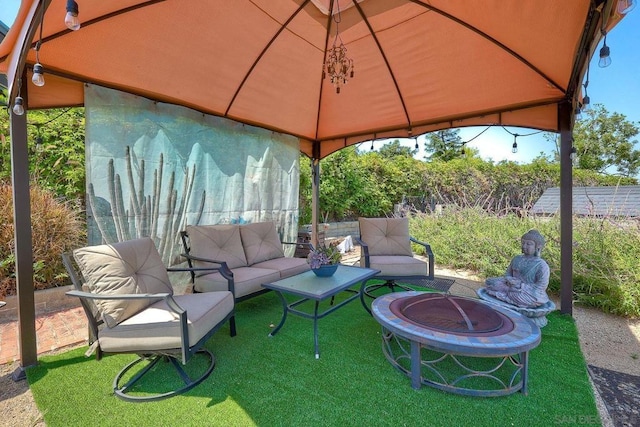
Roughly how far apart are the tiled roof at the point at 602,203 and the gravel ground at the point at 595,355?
1.78 meters

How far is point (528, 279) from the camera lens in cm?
288

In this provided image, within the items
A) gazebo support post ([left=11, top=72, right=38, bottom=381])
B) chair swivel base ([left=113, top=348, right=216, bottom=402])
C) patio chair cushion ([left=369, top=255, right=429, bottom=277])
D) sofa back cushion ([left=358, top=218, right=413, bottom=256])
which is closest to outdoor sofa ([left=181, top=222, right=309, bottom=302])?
chair swivel base ([left=113, top=348, right=216, bottom=402])

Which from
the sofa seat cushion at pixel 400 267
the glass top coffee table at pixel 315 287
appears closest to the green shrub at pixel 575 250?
the sofa seat cushion at pixel 400 267

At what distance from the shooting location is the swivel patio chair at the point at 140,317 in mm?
1954

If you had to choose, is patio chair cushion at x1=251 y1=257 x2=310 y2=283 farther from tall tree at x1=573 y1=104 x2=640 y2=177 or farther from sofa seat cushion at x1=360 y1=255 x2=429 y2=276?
tall tree at x1=573 y1=104 x2=640 y2=177

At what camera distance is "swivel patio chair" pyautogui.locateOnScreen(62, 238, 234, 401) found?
6.41ft

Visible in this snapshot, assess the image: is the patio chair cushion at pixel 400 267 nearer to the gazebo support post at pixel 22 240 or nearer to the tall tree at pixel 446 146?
the tall tree at pixel 446 146

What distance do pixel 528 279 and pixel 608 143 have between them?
1892cm

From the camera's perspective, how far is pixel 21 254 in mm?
2314

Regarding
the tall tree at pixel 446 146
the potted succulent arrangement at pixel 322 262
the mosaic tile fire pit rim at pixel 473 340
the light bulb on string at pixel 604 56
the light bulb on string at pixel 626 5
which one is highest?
the tall tree at pixel 446 146

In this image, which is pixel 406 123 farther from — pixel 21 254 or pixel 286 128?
pixel 21 254

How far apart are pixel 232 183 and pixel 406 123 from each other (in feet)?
9.25

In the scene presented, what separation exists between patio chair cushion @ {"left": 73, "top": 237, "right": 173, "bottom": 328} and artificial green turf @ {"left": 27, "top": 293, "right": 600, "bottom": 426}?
57cm

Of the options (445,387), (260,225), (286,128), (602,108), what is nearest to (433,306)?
(445,387)
